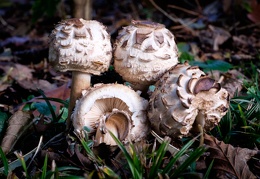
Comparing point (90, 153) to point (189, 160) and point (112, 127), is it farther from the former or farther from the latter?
point (189, 160)

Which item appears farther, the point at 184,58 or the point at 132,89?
the point at 184,58

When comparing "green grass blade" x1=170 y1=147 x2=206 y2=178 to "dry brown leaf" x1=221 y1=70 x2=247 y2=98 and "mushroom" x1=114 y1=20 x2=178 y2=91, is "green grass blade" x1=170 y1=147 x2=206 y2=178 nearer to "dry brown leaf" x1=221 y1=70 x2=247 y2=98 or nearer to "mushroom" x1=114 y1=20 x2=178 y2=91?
"mushroom" x1=114 y1=20 x2=178 y2=91

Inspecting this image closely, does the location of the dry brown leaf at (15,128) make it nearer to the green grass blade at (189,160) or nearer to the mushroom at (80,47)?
the mushroom at (80,47)

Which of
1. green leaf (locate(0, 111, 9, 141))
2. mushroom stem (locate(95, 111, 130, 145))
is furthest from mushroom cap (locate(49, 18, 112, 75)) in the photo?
green leaf (locate(0, 111, 9, 141))

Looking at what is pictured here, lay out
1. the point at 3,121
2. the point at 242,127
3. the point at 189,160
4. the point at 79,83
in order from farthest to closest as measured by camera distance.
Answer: the point at 3,121
the point at 79,83
the point at 242,127
the point at 189,160

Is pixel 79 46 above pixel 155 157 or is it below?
above

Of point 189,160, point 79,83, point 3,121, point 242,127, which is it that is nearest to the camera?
point 189,160

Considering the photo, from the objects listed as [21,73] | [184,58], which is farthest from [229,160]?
[21,73]
